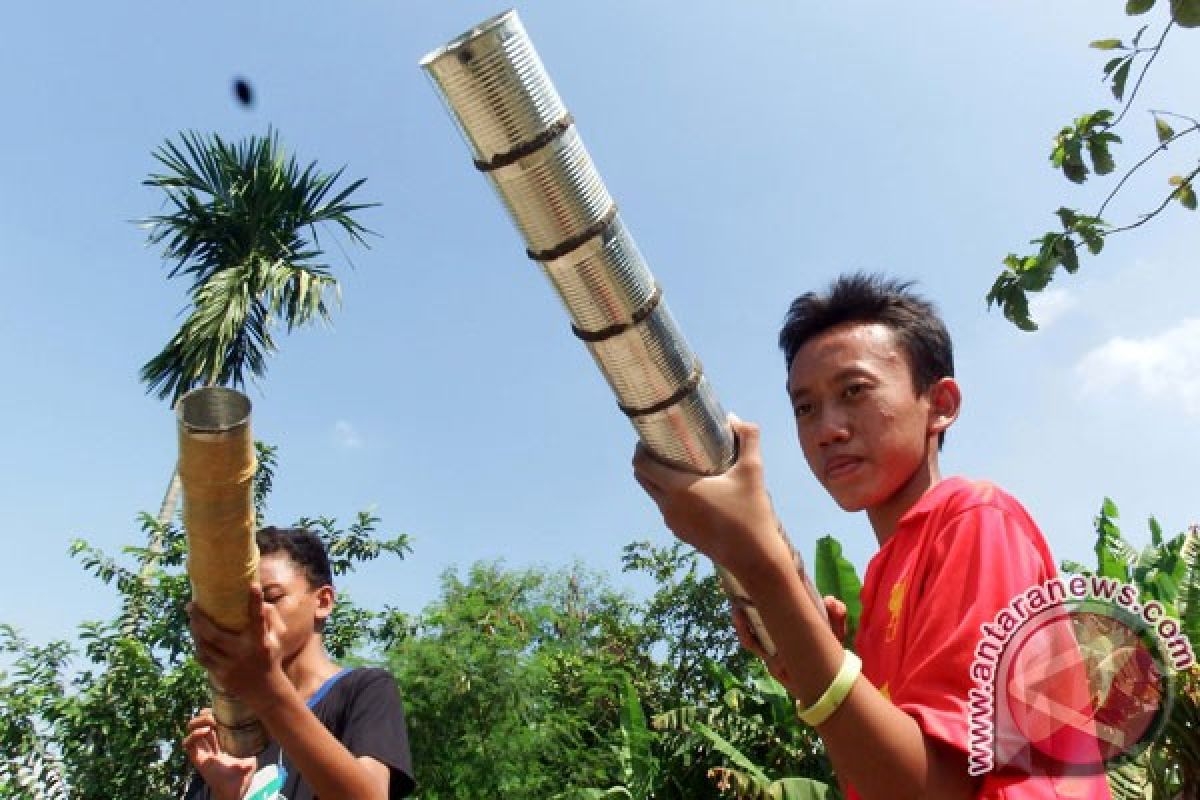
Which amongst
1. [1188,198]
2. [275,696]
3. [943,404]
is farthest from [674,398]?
[1188,198]

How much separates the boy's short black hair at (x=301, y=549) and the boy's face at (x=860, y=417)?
1684 millimetres

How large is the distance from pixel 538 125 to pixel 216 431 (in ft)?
2.00

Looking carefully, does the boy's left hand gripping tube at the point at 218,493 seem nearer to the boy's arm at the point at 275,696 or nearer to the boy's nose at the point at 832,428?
the boy's arm at the point at 275,696

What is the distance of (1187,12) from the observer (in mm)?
2260

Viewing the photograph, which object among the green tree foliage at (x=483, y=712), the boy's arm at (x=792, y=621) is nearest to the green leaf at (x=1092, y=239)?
the boy's arm at (x=792, y=621)

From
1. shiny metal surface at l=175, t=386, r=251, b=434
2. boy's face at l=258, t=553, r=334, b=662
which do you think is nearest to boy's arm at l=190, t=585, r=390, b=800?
shiny metal surface at l=175, t=386, r=251, b=434

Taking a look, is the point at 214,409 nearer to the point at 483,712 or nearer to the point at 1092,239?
the point at 1092,239

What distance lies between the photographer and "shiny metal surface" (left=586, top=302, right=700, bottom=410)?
1207 mm

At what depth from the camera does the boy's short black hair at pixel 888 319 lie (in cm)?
189

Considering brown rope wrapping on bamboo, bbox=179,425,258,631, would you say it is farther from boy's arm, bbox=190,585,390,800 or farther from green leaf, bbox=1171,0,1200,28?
green leaf, bbox=1171,0,1200,28

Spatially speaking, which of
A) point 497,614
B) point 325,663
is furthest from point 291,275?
point 325,663

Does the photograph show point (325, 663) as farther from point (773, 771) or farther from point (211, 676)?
point (773, 771)

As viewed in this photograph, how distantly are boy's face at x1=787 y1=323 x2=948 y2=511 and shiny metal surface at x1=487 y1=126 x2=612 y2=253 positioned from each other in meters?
0.78

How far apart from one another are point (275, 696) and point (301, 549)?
1.12 metres
